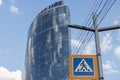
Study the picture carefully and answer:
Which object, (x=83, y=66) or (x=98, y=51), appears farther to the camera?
(x=98, y=51)

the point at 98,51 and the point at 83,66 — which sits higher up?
the point at 98,51

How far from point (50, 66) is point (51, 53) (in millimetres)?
10000

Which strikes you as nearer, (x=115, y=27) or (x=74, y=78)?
(x=74, y=78)

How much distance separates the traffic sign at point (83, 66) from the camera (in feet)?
39.4

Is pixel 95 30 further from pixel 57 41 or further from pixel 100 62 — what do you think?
pixel 57 41

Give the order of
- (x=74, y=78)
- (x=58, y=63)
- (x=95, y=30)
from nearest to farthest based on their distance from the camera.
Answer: (x=74, y=78) < (x=95, y=30) < (x=58, y=63)

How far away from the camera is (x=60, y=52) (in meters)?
192

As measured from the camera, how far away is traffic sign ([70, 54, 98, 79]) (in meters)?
12.0

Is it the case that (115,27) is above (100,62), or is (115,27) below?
above

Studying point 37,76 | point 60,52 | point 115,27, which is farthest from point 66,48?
point 115,27

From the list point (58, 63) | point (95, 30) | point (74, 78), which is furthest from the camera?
point (58, 63)

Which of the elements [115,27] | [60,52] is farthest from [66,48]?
[115,27]

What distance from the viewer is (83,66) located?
1220 cm

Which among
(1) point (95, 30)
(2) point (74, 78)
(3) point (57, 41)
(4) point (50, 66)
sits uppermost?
(3) point (57, 41)
